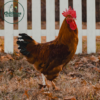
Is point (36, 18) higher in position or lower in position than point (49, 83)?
higher

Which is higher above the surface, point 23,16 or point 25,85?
point 23,16

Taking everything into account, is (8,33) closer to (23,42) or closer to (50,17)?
(50,17)

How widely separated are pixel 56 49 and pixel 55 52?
1.5 inches

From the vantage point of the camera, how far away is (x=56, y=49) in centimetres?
198

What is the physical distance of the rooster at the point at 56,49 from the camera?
1921 millimetres

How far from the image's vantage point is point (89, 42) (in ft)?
12.9

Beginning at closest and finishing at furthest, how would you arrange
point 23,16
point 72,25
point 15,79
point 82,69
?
point 72,25 < point 15,79 < point 82,69 < point 23,16

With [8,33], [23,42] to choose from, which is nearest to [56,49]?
[23,42]

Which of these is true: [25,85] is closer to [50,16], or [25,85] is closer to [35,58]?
[35,58]

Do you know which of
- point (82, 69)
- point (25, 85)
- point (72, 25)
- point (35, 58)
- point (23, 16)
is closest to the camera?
point (72, 25)

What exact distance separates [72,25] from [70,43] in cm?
21

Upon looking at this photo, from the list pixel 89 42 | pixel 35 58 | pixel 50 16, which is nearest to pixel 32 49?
pixel 35 58

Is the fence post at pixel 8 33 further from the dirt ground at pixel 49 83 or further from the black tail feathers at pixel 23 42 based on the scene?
the black tail feathers at pixel 23 42

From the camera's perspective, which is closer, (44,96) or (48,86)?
(44,96)
